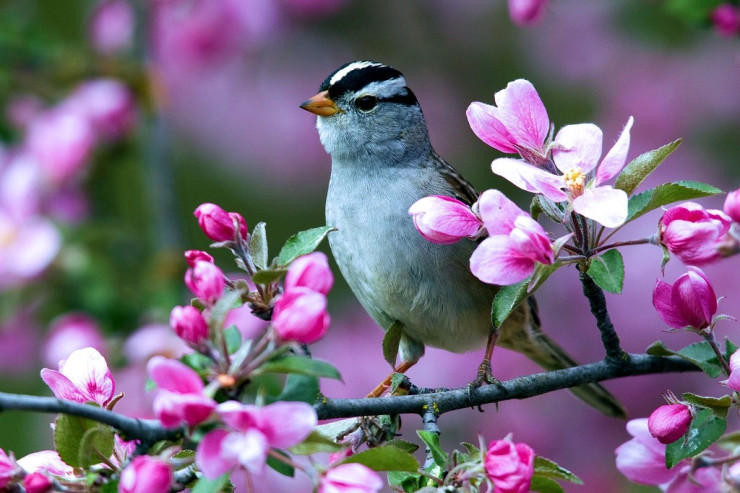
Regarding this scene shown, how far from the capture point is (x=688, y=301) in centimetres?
167

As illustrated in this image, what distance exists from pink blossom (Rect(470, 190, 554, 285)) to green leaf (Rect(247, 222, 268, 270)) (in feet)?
1.15

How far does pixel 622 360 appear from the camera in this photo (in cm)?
192

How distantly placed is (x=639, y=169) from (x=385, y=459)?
2.12 ft

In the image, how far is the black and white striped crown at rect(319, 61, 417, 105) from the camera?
9.37 ft

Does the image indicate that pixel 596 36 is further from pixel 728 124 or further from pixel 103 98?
pixel 103 98

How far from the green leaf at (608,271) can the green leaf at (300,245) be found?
0.44m

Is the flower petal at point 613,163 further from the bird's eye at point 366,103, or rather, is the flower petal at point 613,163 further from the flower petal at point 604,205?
the bird's eye at point 366,103

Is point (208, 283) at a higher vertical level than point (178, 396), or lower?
higher

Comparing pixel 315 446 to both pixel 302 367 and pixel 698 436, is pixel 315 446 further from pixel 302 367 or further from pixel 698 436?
pixel 698 436

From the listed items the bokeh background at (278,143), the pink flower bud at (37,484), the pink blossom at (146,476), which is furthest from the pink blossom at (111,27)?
the pink blossom at (146,476)

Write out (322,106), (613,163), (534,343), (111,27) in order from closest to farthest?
1. (613,163)
2. (322,106)
3. (534,343)
4. (111,27)

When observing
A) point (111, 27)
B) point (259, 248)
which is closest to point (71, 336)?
point (111, 27)

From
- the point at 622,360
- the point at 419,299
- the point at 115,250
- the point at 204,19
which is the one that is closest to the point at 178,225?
the point at 115,250

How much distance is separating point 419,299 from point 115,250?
1559 mm
